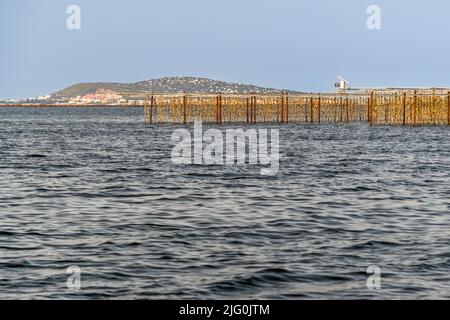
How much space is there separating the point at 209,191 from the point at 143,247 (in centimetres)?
1183

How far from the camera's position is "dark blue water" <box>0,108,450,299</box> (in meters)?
16.9

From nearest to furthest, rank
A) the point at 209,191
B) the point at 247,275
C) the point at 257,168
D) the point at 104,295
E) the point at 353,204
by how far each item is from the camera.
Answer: the point at 104,295 < the point at 247,275 < the point at 353,204 < the point at 209,191 < the point at 257,168

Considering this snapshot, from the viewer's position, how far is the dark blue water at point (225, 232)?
Result: 55.4ft

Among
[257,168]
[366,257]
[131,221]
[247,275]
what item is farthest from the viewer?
[257,168]

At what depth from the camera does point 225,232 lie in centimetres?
2261

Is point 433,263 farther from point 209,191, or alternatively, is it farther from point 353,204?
point 209,191

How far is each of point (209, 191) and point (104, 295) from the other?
16.4m

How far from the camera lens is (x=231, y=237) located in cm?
2191

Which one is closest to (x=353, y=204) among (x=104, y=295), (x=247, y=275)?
(x=247, y=275)
